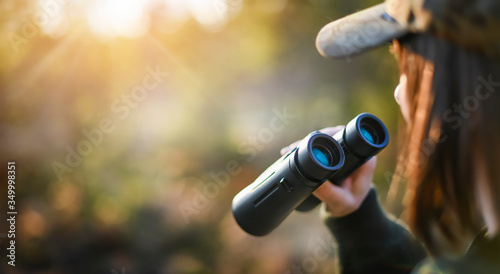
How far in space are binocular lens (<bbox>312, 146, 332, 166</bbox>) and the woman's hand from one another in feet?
0.67

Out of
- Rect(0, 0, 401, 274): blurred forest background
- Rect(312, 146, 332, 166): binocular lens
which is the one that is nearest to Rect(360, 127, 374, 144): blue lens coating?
Rect(312, 146, 332, 166): binocular lens

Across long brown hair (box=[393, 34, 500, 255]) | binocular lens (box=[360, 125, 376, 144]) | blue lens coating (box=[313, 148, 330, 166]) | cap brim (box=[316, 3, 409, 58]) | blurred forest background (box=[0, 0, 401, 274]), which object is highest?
blurred forest background (box=[0, 0, 401, 274])

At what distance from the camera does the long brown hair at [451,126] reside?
2.54 feet

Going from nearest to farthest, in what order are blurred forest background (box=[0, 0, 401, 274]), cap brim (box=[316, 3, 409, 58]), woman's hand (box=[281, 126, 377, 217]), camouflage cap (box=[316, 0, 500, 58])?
camouflage cap (box=[316, 0, 500, 58]), cap brim (box=[316, 3, 409, 58]), woman's hand (box=[281, 126, 377, 217]), blurred forest background (box=[0, 0, 401, 274])

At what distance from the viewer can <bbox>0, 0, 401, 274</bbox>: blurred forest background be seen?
3322 mm

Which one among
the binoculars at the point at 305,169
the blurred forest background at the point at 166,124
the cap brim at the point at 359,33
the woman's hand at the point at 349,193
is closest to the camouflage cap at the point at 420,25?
the cap brim at the point at 359,33

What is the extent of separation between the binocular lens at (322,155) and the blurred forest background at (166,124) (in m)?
2.41

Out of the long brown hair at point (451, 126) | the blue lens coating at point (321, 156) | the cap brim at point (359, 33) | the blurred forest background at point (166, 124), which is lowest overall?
the long brown hair at point (451, 126)

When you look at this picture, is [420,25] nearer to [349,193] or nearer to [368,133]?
[368,133]

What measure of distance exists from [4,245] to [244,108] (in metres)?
1.93

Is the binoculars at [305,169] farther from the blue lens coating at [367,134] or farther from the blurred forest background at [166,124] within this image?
the blurred forest background at [166,124]

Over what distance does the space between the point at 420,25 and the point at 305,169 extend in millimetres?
356

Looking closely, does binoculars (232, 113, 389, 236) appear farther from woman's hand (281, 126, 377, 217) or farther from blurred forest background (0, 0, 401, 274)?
blurred forest background (0, 0, 401, 274)

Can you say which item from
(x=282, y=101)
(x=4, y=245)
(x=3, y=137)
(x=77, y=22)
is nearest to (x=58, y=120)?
(x=3, y=137)
